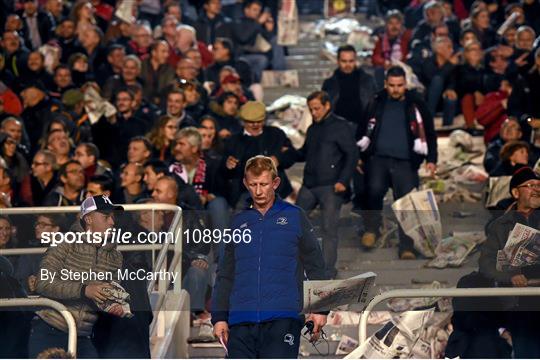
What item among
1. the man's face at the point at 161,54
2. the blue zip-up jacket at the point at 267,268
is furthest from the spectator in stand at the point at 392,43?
the blue zip-up jacket at the point at 267,268

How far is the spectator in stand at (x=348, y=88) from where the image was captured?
18172 mm

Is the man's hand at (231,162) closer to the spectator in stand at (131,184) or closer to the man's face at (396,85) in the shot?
the spectator in stand at (131,184)

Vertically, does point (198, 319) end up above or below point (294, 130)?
below

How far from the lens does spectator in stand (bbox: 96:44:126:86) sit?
20109 millimetres

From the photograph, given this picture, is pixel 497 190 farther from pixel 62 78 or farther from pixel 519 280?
pixel 62 78

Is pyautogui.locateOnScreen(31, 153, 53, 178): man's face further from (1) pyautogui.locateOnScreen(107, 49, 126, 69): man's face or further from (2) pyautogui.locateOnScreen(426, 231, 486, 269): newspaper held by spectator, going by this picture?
(1) pyautogui.locateOnScreen(107, 49, 126, 69): man's face

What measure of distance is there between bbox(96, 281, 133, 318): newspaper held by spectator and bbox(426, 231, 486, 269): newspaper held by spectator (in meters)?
3.48

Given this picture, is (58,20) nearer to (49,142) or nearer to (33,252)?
(49,142)

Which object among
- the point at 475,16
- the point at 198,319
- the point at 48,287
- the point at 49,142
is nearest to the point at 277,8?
the point at 475,16

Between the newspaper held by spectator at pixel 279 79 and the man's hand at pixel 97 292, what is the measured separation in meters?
10.2

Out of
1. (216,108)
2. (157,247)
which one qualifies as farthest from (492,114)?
(157,247)

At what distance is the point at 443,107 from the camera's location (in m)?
20.2

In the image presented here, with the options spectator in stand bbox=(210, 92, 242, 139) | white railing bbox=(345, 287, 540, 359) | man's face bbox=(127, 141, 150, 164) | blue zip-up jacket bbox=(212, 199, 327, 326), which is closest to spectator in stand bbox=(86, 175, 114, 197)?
man's face bbox=(127, 141, 150, 164)

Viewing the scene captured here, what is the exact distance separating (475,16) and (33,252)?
9.77 meters
